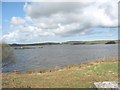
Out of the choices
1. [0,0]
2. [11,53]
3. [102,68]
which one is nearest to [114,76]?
[102,68]

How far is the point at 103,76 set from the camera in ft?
38.7

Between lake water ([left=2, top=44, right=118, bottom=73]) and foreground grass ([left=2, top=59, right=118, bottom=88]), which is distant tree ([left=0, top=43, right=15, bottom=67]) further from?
lake water ([left=2, top=44, right=118, bottom=73])

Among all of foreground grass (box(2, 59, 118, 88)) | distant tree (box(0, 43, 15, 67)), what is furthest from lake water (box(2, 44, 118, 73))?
foreground grass (box(2, 59, 118, 88))

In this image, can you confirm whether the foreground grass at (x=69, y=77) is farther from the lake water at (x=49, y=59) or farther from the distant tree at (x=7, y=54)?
the lake water at (x=49, y=59)

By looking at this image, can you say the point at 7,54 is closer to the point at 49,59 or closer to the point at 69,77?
the point at 69,77

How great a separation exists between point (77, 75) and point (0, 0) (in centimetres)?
720

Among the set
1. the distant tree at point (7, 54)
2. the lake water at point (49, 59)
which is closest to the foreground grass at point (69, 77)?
the distant tree at point (7, 54)

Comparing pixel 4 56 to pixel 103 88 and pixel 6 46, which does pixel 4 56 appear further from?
pixel 103 88

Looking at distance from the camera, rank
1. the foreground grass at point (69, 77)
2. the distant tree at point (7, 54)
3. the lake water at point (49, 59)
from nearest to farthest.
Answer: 1. the foreground grass at point (69, 77)
2. the distant tree at point (7, 54)
3. the lake water at point (49, 59)

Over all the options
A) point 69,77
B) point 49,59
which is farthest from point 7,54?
point 49,59

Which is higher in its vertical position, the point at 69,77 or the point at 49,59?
the point at 69,77

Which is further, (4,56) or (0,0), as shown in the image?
(4,56)

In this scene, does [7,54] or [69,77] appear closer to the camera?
[69,77]

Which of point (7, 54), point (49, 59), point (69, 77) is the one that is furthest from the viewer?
point (49, 59)
